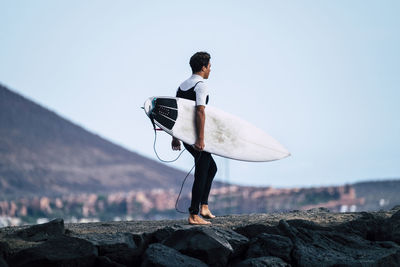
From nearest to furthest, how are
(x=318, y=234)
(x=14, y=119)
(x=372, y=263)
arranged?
(x=372, y=263)
(x=318, y=234)
(x=14, y=119)

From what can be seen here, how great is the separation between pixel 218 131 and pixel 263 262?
8.66 feet

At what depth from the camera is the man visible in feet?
28.0

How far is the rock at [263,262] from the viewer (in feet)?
23.7

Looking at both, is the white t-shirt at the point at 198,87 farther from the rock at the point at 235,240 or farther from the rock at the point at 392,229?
the rock at the point at 392,229

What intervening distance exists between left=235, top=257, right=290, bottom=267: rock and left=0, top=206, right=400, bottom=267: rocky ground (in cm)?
1

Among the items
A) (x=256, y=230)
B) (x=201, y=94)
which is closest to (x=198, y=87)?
(x=201, y=94)

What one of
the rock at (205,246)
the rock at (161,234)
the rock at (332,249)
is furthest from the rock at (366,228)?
the rock at (161,234)

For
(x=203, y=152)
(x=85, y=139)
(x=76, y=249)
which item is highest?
(x=85, y=139)

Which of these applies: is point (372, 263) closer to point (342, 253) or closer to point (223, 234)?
point (342, 253)

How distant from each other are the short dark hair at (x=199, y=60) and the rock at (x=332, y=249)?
7.15 feet

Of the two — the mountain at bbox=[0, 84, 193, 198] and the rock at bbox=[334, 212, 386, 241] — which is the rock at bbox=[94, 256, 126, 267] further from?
the mountain at bbox=[0, 84, 193, 198]

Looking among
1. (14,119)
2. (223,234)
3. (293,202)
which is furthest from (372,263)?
(14,119)

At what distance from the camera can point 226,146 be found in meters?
9.48

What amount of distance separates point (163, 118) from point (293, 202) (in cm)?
10002
